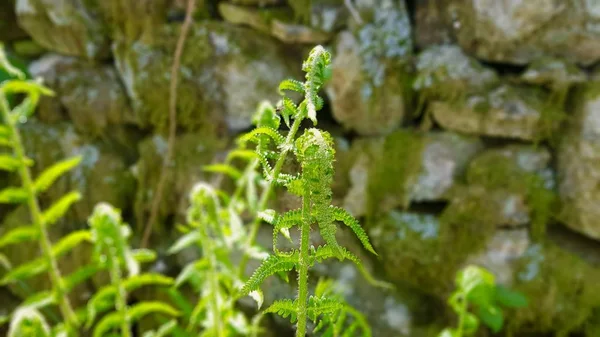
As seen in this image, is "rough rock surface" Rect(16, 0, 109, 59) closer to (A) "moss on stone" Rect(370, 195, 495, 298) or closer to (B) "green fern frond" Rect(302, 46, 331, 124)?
(A) "moss on stone" Rect(370, 195, 495, 298)

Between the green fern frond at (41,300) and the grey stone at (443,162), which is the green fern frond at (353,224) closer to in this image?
the green fern frond at (41,300)

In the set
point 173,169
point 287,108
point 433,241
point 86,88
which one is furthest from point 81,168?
point 287,108

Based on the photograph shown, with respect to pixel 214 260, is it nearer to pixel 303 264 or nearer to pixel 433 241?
pixel 303 264

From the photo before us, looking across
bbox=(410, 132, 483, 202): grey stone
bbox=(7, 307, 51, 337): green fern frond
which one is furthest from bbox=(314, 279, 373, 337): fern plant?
bbox=(410, 132, 483, 202): grey stone

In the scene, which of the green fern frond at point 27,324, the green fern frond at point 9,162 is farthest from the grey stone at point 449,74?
the green fern frond at point 27,324

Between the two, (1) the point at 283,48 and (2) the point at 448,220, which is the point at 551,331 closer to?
(2) the point at 448,220

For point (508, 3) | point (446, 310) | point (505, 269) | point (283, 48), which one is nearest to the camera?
point (508, 3)

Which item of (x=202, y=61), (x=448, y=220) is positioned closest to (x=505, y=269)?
(x=448, y=220)
